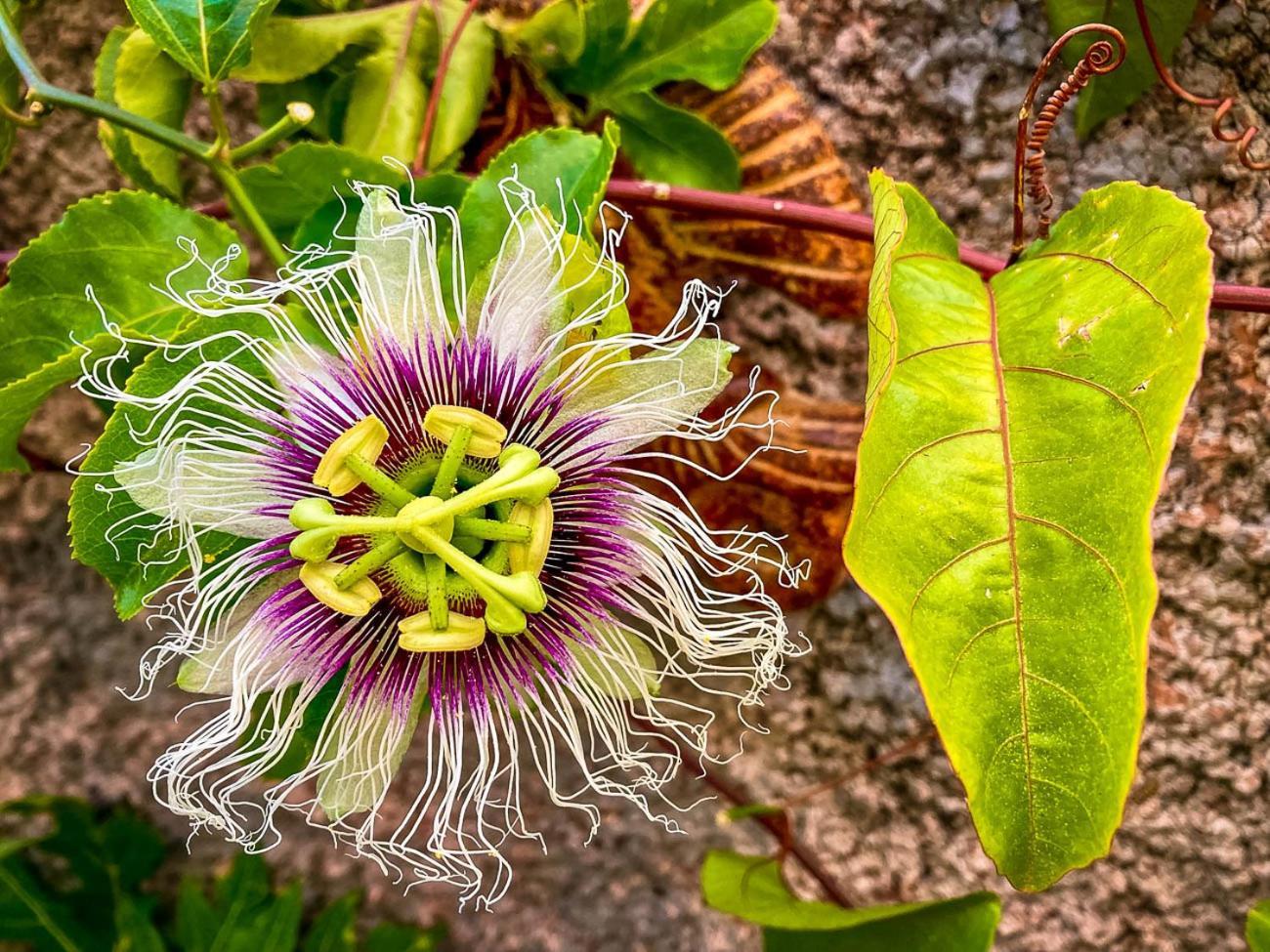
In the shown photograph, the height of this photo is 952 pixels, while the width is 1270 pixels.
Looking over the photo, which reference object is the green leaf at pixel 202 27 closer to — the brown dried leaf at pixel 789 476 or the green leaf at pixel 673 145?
the green leaf at pixel 673 145

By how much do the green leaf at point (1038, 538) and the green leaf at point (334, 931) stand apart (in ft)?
2.45

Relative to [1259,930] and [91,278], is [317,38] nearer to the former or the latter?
[91,278]

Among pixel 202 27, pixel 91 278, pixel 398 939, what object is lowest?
pixel 398 939

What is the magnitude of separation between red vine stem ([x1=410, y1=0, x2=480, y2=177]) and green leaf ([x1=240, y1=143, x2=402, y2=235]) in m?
0.08

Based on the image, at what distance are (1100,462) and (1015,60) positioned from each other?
441 millimetres

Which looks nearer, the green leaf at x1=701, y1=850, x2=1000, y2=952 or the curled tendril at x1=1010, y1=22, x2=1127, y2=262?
the curled tendril at x1=1010, y1=22, x2=1127, y2=262

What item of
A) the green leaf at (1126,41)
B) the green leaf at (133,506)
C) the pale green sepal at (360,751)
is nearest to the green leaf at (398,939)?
the pale green sepal at (360,751)

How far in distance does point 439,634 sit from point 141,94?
1.51ft

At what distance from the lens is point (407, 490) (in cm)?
57

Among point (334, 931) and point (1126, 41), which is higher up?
point (1126, 41)

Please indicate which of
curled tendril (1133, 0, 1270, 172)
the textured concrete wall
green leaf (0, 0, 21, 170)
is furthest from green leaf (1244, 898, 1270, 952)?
green leaf (0, 0, 21, 170)

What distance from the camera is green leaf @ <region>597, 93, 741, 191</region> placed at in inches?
29.5

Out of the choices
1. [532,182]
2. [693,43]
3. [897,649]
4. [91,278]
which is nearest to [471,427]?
[532,182]

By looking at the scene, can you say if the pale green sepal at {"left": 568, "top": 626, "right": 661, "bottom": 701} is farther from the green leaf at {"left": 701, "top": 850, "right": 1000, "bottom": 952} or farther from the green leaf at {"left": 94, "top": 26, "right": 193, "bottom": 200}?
the green leaf at {"left": 94, "top": 26, "right": 193, "bottom": 200}
